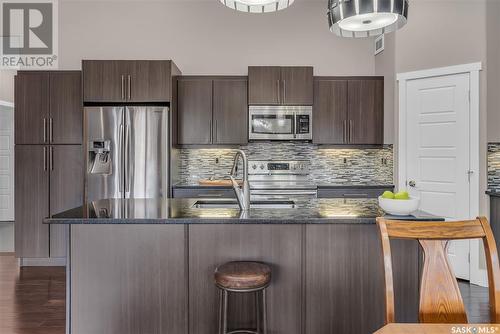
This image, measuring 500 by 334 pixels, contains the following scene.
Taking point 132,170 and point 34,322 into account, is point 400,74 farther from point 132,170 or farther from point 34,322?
point 34,322

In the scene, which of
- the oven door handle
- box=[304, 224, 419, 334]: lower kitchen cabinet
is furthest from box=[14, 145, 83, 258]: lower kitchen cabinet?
box=[304, 224, 419, 334]: lower kitchen cabinet

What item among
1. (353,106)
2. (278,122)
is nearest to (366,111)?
(353,106)

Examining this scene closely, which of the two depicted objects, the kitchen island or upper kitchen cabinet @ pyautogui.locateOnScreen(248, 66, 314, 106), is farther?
upper kitchen cabinet @ pyautogui.locateOnScreen(248, 66, 314, 106)

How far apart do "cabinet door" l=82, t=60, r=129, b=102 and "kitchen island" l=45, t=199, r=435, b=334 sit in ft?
7.60

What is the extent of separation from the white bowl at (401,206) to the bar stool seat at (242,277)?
80 cm

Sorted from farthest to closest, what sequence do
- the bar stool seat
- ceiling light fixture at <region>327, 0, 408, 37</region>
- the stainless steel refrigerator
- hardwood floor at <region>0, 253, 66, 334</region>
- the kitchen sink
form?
the stainless steel refrigerator < hardwood floor at <region>0, 253, 66, 334</region> < the kitchen sink < the bar stool seat < ceiling light fixture at <region>327, 0, 408, 37</region>

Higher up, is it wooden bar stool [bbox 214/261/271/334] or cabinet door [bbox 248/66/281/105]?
cabinet door [bbox 248/66/281/105]

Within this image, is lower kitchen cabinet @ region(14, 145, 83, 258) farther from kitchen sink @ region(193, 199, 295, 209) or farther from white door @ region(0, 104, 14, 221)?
white door @ region(0, 104, 14, 221)

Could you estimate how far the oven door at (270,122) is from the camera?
14.3 feet

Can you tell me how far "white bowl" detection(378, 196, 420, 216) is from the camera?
78.0 inches

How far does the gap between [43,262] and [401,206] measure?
422 cm

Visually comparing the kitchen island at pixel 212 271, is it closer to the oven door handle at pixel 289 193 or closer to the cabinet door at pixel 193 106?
the oven door handle at pixel 289 193

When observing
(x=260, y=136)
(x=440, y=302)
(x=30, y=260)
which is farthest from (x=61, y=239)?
(x=440, y=302)

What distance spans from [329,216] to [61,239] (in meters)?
3.50
